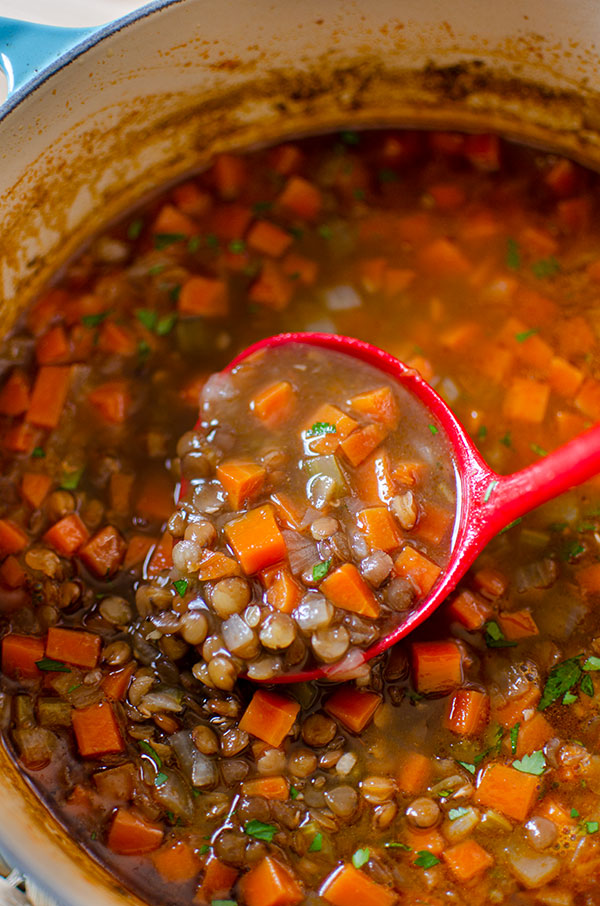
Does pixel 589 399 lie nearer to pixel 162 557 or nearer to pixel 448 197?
pixel 448 197

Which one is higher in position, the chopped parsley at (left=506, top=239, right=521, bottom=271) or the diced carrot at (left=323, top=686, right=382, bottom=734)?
the chopped parsley at (left=506, top=239, right=521, bottom=271)

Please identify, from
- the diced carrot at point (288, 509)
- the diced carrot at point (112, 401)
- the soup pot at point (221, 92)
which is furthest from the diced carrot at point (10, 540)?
the diced carrot at point (288, 509)

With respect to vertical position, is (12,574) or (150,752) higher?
(12,574)

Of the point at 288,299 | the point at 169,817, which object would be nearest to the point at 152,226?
the point at 288,299

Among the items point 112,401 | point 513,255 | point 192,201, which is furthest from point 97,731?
point 513,255

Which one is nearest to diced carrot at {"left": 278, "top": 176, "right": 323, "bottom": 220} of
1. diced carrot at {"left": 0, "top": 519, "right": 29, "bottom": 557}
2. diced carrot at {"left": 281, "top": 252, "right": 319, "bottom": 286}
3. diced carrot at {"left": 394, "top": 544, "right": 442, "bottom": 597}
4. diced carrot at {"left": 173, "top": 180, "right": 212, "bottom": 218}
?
diced carrot at {"left": 281, "top": 252, "right": 319, "bottom": 286}

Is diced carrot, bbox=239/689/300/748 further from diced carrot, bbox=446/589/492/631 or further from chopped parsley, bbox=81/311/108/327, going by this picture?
chopped parsley, bbox=81/311/108/327

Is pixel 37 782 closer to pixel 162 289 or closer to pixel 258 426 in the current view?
pixel 258 426
